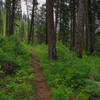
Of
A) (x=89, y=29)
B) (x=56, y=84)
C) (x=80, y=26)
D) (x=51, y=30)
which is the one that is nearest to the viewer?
(x=56, y=84)

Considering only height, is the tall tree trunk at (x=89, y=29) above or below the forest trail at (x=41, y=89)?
above

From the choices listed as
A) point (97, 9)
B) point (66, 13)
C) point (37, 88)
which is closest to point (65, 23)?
point (66, 13)

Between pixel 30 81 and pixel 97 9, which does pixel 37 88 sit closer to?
pixel 30 81

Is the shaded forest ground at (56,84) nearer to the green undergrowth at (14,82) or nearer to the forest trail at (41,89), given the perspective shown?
the green undergrowth at (14,82)

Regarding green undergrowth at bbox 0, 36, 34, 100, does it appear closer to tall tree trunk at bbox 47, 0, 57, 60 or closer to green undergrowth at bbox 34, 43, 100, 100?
green undergrowth at bbox 34, 43, 100, 100

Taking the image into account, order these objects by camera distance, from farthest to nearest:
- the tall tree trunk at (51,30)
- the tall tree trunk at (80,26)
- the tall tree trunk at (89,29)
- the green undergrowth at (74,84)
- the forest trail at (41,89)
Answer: the tall tree trunk at (89,29)
the tall tree trunk at (80,26)
the tall tree trunk at (51,30)
the forest trail at (41,89)
the green undergrowth at (74,84)

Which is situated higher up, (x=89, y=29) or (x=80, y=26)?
(x=89, y=29)

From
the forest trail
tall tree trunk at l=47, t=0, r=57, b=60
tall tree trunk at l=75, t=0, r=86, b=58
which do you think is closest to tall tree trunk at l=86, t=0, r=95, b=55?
tall tree trunk at l=75, t=0, r=86, b=58

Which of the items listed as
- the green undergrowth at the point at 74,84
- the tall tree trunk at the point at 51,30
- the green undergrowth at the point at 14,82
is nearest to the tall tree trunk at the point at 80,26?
the tall tree trunk at the point at 51,30

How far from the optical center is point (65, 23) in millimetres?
27047

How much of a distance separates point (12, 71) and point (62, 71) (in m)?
2.36

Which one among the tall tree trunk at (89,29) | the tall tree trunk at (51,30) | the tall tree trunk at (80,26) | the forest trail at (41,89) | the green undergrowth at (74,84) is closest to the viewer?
the green undergrowth at (74,84)

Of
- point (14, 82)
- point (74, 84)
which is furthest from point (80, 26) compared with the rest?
point (14, 82)

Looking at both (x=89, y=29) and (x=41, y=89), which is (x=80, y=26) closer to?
(x=41, y=89)
